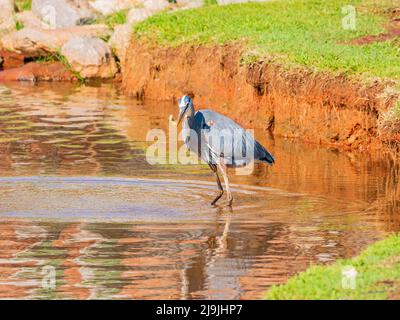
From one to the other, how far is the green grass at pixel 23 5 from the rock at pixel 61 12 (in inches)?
40.7

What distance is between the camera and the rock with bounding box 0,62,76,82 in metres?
24.5

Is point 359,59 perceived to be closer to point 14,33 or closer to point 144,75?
point 144,75

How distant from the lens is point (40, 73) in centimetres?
2478

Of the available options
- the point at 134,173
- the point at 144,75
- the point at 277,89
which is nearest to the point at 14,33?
the point at 144,75

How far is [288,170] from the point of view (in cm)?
1386

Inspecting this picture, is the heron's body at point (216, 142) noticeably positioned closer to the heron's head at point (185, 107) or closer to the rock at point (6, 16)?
the heron's head at point (185, 107)

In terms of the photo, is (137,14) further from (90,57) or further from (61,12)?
(61,12)

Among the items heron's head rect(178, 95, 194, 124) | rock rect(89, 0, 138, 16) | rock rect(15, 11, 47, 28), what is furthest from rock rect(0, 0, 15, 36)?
heron's head rect(178, 95, 194, 124)

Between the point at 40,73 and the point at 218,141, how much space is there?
44.7ft

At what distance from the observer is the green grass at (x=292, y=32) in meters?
15.9

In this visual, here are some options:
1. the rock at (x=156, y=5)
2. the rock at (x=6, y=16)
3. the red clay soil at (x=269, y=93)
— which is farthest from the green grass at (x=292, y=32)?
the rock at (x=6, y=16)

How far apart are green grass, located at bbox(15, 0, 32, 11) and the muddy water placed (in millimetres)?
12652

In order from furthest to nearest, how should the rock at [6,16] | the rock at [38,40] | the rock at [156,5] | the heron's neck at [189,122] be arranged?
the rock at [6,16] < the rock at [156,5] < the rock at [38,40] < the heron's neck at [189,122]
